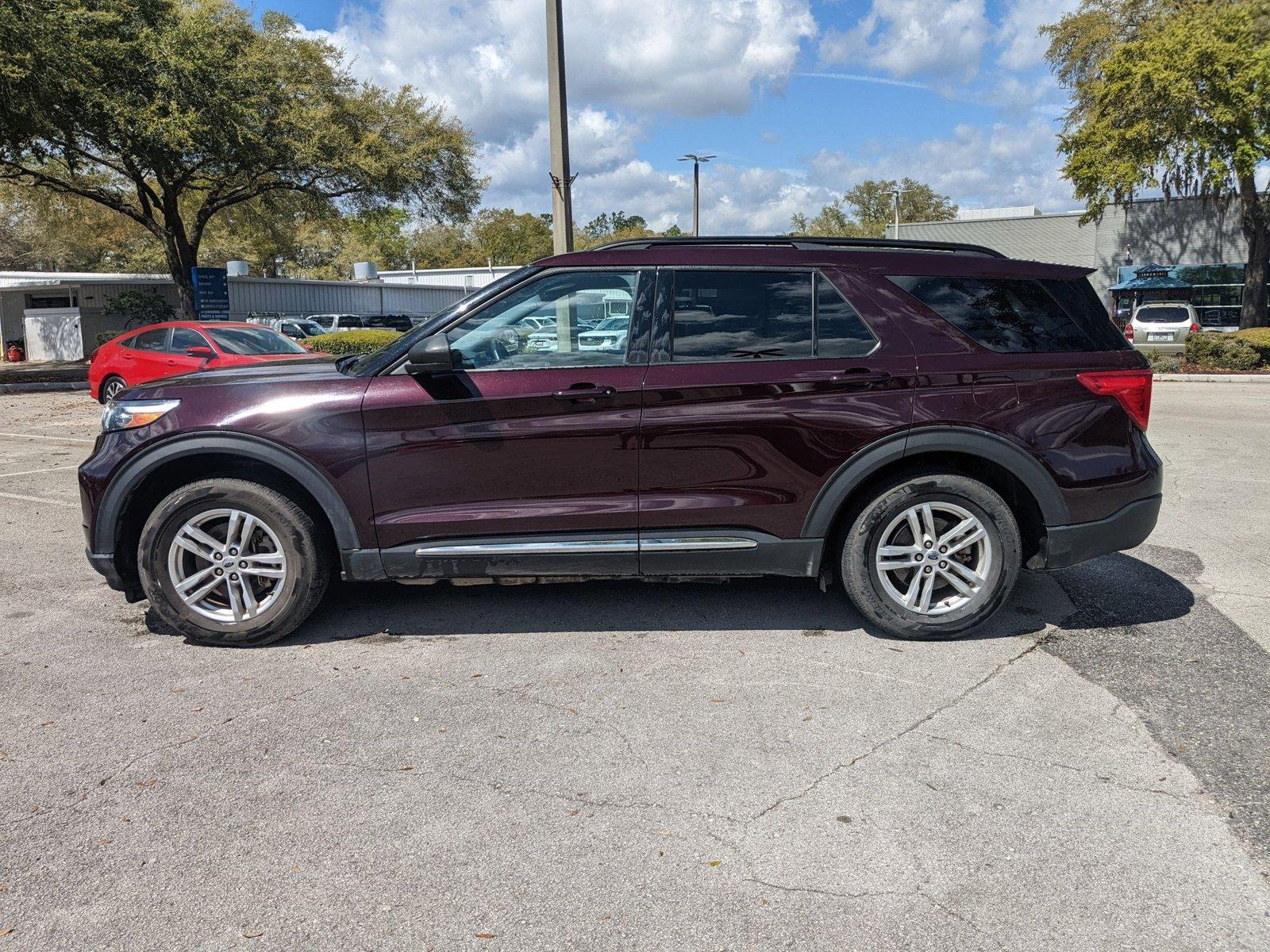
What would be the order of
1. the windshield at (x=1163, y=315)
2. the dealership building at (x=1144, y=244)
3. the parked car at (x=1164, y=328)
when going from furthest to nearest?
the dealership building at (x=1144, y=244), the windshield at (x=1163, y=315), the parked car at (x=1164, y=328)

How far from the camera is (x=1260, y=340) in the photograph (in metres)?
21.3

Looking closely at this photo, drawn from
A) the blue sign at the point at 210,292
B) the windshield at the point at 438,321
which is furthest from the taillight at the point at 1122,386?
the blue sign at the point at 210,292

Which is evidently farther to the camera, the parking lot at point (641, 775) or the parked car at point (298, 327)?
the parked car at point (298, 327)

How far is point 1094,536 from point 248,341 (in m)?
13.0

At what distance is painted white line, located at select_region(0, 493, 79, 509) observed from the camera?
25.8 ft

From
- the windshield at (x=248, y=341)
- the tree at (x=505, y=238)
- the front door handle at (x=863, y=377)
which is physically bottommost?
the front door handle at (x=863, y=377)

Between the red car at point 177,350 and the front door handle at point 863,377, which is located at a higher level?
the red car at point 177,350

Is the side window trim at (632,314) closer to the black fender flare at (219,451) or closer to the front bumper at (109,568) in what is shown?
the black fender flare at (219,451)

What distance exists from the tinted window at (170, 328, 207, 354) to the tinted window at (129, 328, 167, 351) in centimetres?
24

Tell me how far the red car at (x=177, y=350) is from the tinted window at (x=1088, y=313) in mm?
11467

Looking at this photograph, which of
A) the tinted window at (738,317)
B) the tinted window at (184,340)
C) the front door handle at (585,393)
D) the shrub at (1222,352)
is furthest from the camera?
the shrub at (1222,352)

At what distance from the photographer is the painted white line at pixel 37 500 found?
7875mm

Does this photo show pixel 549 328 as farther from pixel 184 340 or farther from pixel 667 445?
pixel 184 340

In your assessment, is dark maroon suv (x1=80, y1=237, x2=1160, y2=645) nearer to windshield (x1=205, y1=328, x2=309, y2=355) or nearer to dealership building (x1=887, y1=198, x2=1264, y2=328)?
windshield (x1=205, y1=328, x2=309, y2=355)
